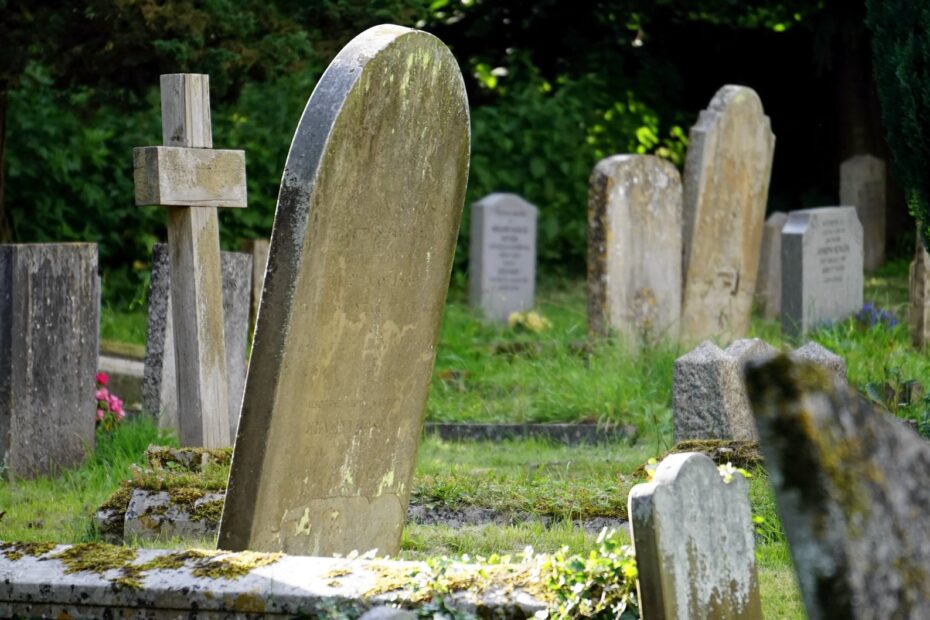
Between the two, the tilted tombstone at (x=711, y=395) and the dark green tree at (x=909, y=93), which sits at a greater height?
the dark green tree at (x=909, y=93)

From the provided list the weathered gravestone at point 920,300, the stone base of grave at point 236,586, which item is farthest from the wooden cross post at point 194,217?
the weathered gravestone at point 920,300

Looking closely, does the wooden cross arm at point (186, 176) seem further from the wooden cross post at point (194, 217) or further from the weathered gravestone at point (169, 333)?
the weathered gravestone at point (169, 333)

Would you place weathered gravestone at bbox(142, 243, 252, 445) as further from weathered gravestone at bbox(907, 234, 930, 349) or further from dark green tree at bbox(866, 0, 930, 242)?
weathered gravestone at bbox(907, 234, 930, 349)

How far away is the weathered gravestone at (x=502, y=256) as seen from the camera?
13.9 meters

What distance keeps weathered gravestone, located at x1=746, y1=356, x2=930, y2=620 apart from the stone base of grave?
61.4 inches

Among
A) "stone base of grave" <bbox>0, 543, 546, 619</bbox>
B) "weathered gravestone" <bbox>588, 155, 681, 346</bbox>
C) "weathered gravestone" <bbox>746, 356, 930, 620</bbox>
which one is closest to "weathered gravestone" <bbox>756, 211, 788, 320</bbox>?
"weathered gravestone" <bbox>588, 155, 681, 346</bbox>

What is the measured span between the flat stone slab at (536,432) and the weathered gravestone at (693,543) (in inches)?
177

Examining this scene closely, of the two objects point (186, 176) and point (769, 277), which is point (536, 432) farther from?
point (769, 277)

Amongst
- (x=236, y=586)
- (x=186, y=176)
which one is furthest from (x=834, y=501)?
(x=186, y=176)

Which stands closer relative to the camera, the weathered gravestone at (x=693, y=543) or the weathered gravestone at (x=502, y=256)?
the weathered gravestone at (x=693, y=543)

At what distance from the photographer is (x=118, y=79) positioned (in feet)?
33.2

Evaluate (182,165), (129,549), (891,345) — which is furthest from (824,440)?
(891,345)

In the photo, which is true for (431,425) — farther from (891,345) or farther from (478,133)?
(478,133)

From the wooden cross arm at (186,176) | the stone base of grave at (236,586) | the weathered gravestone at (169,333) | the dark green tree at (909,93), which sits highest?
the dark green tree at (909,93)
